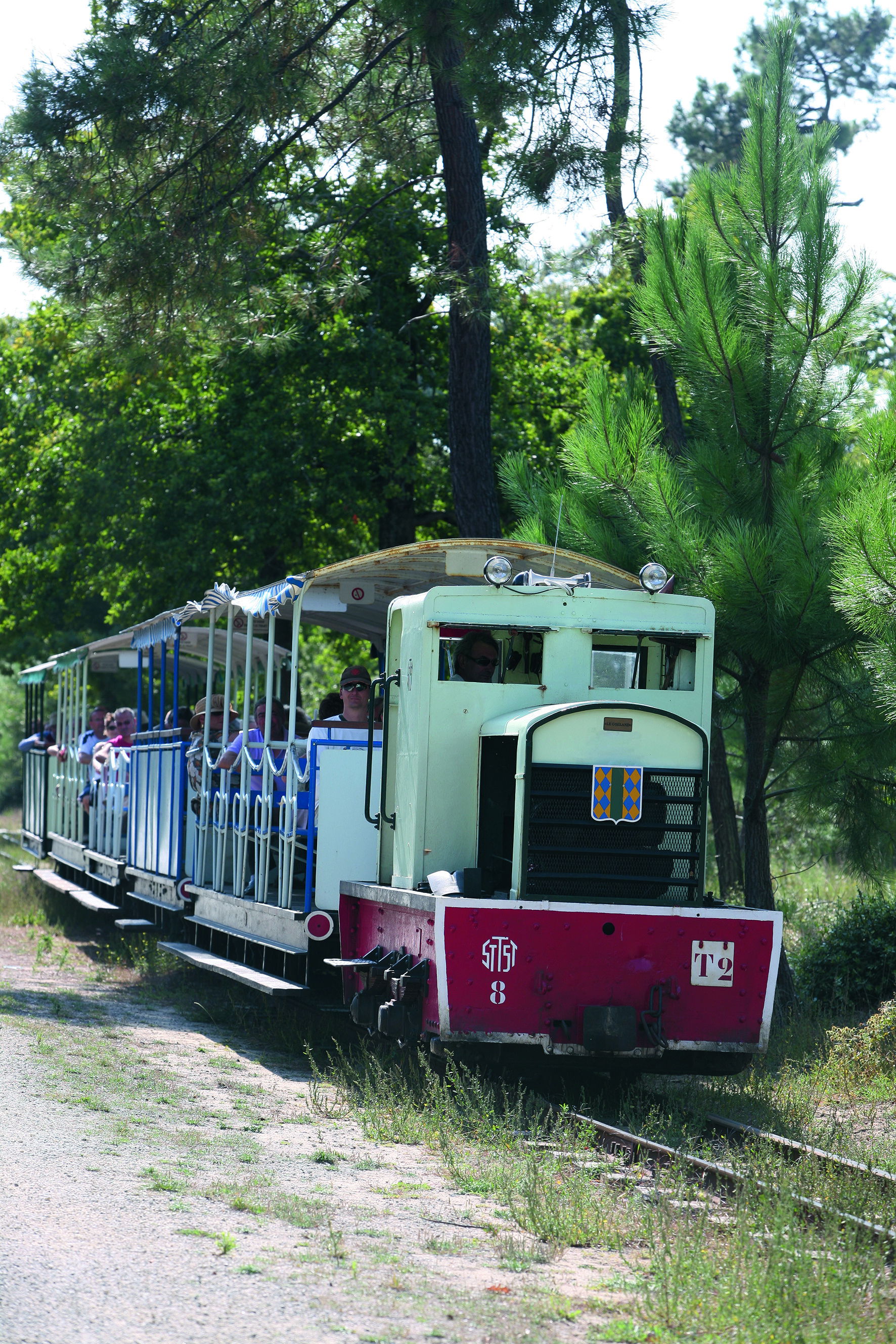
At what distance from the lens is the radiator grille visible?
760cm

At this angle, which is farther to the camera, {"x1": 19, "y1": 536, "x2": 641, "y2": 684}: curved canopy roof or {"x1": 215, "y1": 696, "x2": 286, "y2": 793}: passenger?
{"x1": 215, "y1": 696, "x2": 286, "y2": 793}: passenger

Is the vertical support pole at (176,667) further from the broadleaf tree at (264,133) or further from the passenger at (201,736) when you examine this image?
the broadleaf tree at (264,133)

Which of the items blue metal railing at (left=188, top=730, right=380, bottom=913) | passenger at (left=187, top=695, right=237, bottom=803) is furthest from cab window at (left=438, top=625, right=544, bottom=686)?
passenger at (left=187, top=695, right=237, bottom=803)

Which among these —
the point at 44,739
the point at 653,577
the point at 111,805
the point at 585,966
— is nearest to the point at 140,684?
the point at 111,805

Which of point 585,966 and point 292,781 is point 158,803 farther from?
point 585,966

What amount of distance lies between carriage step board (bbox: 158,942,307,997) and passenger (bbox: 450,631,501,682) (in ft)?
7.60

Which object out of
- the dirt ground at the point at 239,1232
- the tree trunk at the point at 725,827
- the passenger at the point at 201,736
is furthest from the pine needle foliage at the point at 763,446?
the dirt ground at the point at 239,1232

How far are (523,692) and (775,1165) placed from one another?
307 cm

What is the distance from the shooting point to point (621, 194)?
1355 centimetres

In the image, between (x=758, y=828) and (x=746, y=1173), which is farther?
(x=758, y=828)

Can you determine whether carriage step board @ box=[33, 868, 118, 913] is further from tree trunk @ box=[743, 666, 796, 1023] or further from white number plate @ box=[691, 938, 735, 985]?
white number plate @ box=[691, 938, 735, 985]

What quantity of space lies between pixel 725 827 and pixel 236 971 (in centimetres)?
776

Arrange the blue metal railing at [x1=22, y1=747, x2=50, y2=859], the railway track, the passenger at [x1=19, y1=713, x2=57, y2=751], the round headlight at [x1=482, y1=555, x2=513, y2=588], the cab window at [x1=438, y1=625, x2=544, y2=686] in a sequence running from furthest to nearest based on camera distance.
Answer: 1. the passenger at [x1=19, y1=713, x2=57, y2=751]
2. the blue metal railing at [x1=22, y1=747, x2=50, y2=859]
3. the cab window at [x1=438, y1=625, x2=544, y2=686]
4. the round headlight at [x1=482, y1=555, x2=513, y2=588]
5. the railway track

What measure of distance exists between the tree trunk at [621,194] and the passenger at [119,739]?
20.9 feet
